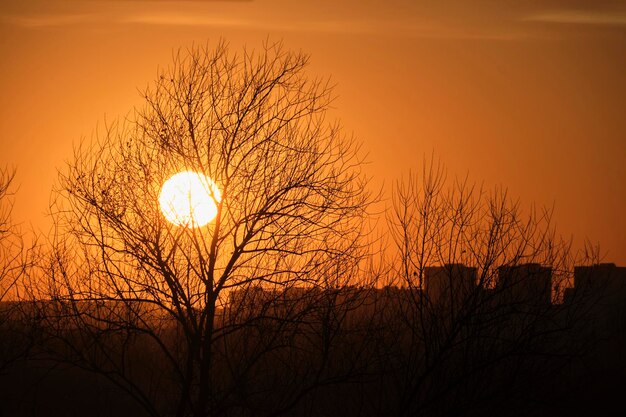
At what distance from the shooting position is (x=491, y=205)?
15.8 metres

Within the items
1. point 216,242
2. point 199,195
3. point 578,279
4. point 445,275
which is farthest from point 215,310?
point 578,279

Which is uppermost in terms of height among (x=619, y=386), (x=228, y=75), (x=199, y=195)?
(x=228, y=75)

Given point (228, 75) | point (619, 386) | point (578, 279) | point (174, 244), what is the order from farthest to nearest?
point (619, 386), point (578, 279), point (228, 75), point (174, 244)

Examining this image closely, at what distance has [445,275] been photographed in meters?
Result: 16.2

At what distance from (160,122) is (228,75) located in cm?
140

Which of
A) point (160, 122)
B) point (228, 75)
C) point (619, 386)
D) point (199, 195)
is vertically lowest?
point (619, 386)

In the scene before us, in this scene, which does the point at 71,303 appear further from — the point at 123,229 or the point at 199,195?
the point at 199,195

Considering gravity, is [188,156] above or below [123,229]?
above

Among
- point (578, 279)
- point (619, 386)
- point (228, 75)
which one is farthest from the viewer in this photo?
point (619, 386)

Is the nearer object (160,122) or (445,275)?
(160,122)

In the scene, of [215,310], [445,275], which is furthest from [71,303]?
[445,275]

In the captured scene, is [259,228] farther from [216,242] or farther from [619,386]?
[619,386]

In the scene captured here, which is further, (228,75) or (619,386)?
(619,386)

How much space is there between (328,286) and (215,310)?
6.43 ft
